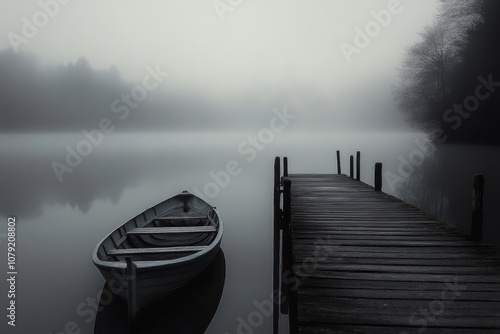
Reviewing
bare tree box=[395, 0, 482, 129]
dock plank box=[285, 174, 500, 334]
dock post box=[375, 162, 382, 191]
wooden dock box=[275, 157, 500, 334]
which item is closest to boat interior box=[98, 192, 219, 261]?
wooden dock box=[275, 157, 500, 334]

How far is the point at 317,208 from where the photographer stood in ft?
29.4

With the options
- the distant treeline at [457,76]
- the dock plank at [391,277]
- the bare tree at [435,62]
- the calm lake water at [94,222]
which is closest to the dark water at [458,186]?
the calm lake water at [94,222]

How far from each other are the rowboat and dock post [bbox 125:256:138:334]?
1.5 inches

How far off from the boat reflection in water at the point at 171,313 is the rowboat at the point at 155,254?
1.29 feet

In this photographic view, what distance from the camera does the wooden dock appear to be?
3.23 meters

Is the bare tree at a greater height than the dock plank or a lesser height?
greater

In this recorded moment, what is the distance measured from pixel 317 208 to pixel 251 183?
72.4ft

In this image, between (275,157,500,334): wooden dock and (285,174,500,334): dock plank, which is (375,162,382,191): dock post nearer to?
(275,157,500,334): wooden dock

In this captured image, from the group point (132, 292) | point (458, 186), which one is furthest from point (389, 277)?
point (458, 186)

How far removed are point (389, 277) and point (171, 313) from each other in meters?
5.43

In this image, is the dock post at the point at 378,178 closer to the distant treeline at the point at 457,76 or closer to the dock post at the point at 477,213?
the dock post at the point at 477,213

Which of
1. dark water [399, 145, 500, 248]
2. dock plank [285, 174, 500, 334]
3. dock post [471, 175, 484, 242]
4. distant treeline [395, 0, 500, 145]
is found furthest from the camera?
distant treeline [395, 0, 500, 145]

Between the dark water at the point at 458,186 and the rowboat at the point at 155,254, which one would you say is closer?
the rowboat at the point at 155,254

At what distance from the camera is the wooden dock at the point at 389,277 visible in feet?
10.6
